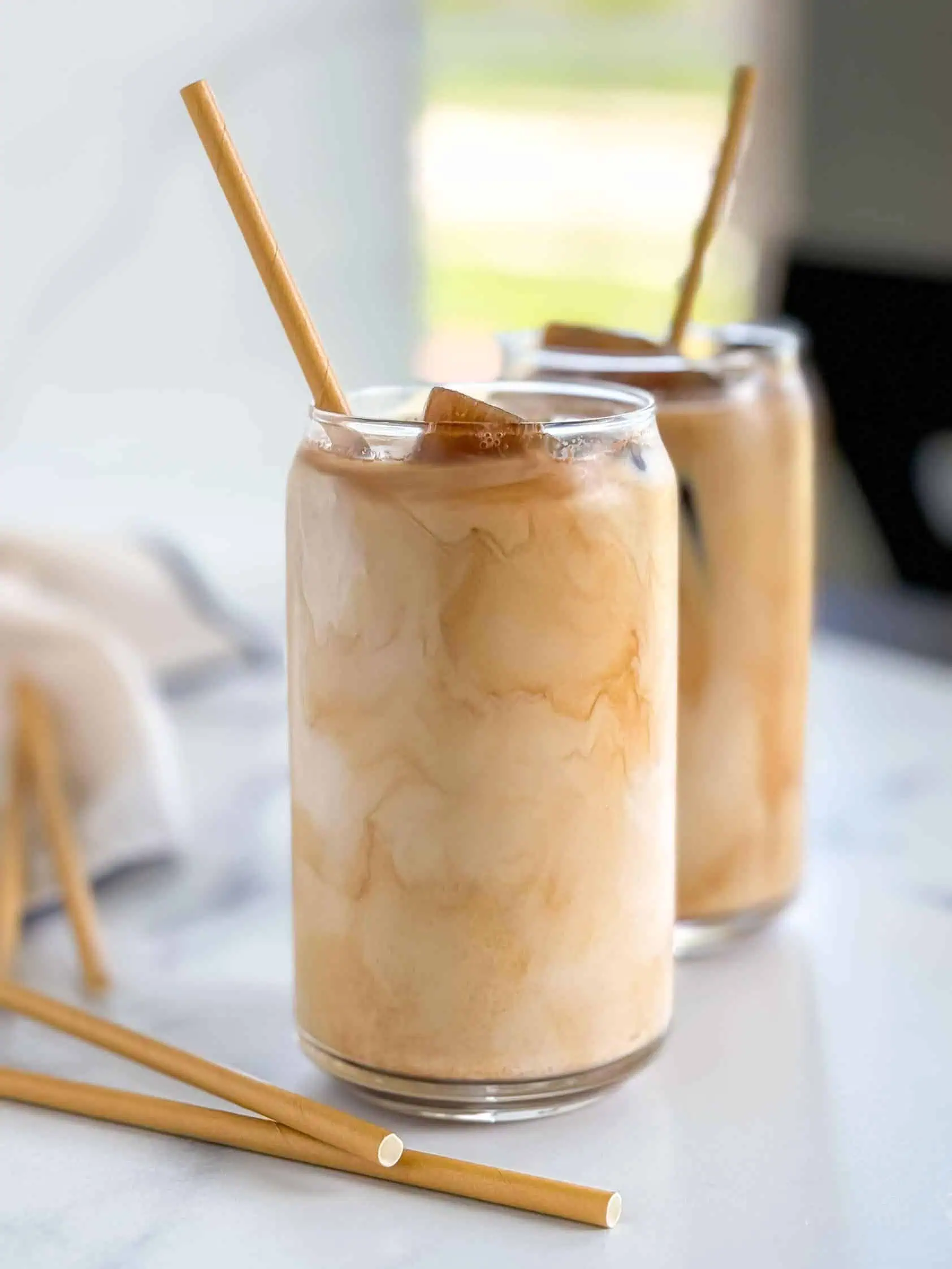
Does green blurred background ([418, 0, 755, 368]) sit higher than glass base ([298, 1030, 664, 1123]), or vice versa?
green blurred background ([418, 0, 755, 368])

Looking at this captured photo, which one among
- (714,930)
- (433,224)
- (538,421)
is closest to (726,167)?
(538,421)

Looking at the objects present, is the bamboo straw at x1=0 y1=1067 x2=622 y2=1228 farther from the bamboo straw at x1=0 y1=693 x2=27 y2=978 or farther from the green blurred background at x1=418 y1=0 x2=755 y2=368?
the green blurred background at x1=418 y1=0 x2=755 y2=368

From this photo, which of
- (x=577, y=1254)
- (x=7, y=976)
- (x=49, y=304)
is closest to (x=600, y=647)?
(x=577, y=1254)

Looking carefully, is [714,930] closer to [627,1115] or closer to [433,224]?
[627,1115]

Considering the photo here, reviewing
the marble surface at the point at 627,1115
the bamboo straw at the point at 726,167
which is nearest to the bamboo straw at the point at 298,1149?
the marble surface at the point at 627,1115

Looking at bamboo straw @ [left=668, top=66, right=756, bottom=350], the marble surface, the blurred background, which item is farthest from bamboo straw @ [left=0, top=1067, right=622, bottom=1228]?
the blurred background

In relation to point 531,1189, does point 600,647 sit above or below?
above

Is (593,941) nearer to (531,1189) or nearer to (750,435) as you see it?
(531,1189)
